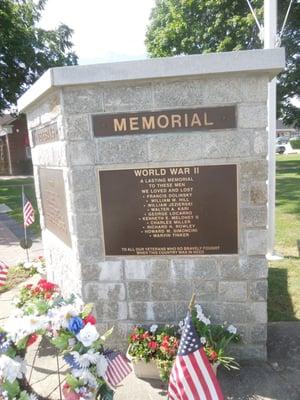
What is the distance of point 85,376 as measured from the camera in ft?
9.25

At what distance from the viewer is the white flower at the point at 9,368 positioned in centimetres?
272

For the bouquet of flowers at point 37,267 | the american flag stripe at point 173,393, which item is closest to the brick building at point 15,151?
the bouquet of flowers at point 37,267

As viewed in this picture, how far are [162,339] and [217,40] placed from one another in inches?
749

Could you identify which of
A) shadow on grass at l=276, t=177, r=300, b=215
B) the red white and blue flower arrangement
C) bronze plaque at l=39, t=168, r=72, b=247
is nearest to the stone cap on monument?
bronze plaque at l=39, t=168, r=72, b=247

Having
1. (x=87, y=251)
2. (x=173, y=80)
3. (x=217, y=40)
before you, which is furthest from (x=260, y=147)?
(x=217, y=40)

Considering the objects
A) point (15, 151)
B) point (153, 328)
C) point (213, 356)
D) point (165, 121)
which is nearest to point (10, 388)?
point (153, 328)

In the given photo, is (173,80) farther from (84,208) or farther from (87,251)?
(87,251)

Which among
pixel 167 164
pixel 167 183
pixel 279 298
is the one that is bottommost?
pixel 279 298

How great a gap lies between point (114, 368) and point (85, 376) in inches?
19.4

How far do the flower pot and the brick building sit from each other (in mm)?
32373

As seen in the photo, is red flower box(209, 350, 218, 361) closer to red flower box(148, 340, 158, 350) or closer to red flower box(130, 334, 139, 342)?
red flower box(148, 340, 158, 350)

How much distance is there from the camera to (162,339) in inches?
153

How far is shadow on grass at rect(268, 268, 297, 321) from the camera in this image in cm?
521

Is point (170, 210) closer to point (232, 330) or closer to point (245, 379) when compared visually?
point (232, 330)
